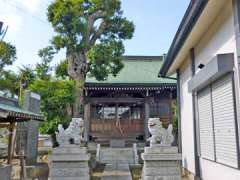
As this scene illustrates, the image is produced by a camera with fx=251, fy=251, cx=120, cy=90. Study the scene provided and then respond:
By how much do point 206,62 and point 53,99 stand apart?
20.3 ft

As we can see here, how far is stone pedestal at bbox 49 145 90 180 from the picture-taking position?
25.9 feet

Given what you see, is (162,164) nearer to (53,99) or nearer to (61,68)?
(53,99)

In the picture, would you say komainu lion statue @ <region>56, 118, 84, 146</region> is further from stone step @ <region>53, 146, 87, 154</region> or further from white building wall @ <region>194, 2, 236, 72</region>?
white building wall @ <region>194, 2, 236, 72</region>

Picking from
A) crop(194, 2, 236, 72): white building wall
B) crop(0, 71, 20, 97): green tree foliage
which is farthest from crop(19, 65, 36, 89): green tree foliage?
crop(194, 2, 236, 72): white building wall

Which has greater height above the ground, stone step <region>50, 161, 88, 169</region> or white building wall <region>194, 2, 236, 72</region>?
white building wall <region>194, 2, 236, 72</region>

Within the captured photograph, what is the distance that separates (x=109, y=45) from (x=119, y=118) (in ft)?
21.6

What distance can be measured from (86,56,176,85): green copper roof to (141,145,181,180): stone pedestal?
27.4ft

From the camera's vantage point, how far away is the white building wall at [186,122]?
772 cm

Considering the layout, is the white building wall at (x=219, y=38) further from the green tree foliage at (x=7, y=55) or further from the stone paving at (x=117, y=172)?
the green tree foliage at (x=7, y=55)

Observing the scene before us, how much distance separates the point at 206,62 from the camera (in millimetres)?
6051

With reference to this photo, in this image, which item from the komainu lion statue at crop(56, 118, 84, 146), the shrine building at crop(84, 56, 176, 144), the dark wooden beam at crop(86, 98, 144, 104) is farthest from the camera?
the dark wooden beam at crop(86, 98, 144, 104)

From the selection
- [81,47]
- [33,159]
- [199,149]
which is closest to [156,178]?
[199,149]

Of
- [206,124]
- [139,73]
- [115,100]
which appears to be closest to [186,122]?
[206,124]

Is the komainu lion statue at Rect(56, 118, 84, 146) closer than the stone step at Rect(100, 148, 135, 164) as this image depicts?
Yes
